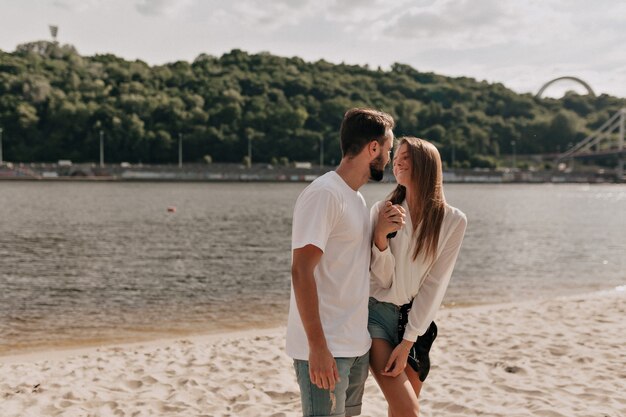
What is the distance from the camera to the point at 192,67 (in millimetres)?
129625

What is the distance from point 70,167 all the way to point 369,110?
9564 cm

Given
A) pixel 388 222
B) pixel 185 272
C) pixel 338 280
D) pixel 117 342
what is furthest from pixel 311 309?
pixel 185 272

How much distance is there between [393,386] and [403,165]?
90 cm

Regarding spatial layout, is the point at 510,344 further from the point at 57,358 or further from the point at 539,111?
the point at 539,111

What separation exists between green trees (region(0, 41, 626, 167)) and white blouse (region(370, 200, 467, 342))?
102166mm

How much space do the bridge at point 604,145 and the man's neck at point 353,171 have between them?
367ft

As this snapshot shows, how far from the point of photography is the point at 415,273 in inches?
104

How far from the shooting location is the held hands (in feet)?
7.55

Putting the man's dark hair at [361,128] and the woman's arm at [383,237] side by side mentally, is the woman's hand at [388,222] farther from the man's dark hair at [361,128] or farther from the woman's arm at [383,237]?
the man's dark hair at [361,128]

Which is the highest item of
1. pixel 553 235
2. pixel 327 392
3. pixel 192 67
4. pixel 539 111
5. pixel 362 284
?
pixel 192 67

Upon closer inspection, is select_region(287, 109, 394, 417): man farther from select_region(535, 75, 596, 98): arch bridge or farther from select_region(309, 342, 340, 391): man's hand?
select_region(535, 75, 596, 98): arch bridge

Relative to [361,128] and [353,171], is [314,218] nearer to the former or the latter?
[353,171]

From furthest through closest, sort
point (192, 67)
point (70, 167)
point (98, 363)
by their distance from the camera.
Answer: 1. point (192, 67)
2. point (70, 167)
3. point (98, 363)

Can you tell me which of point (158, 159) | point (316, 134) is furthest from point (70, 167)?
point (316, 134)
